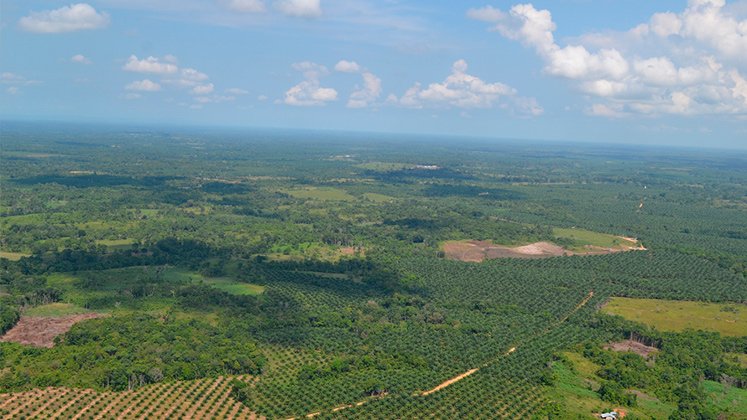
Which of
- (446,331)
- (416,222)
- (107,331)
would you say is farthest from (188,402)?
(416,222)

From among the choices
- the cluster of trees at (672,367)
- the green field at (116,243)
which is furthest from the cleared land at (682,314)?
the green field at (116,243)

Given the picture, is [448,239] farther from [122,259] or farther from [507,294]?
[122,259]

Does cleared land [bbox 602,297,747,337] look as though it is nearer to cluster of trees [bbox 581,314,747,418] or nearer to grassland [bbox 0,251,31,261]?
cluster of trees [bbox 581,314,747,418]

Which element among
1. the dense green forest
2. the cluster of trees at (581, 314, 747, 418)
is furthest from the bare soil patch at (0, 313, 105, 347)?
the cluster of trees at (581, 314, 747, 418)

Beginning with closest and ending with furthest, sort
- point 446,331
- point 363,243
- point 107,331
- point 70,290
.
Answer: point 107,331, point 446,331, point 70,290, point 363,243

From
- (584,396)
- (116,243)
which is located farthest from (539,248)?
(116,243)

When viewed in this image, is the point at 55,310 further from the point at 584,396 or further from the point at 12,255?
the point at 584,396
